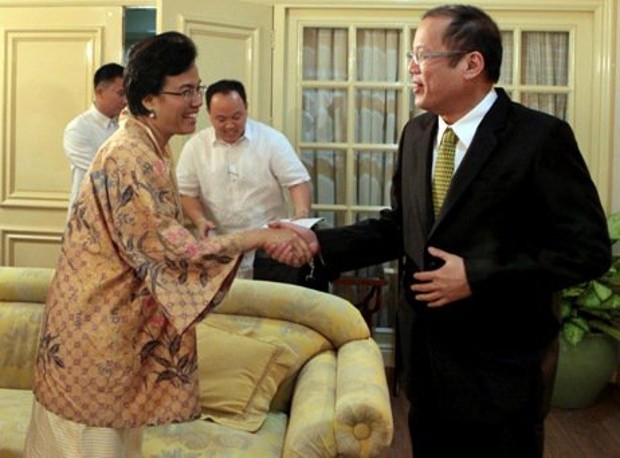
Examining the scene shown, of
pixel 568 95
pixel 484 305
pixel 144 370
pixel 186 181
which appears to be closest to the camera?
pixel 484 305

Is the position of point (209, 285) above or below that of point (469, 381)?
above

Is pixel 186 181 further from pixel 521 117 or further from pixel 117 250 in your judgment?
pixel 521 117

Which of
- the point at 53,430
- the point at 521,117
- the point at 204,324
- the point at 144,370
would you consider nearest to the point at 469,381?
the point at 521,117

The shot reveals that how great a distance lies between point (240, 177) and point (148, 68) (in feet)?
6.38

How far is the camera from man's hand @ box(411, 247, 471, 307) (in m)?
1.57

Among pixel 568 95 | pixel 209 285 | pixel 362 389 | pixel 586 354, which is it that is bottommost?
pixel 586 354

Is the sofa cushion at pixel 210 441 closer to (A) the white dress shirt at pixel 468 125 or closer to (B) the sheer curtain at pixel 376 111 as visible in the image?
(A) the white dress shirt at pixel 468 125

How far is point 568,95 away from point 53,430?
3.37m

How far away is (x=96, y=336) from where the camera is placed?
5.45ft

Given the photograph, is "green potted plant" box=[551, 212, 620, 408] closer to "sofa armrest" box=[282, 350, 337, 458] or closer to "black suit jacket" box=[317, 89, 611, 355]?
"sofa armrest" box=[282, 350, 337, 458]

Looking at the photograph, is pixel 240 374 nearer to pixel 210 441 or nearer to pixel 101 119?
pixel 210 441

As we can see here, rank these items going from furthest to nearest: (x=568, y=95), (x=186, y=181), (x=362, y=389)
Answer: (x=568, y=95) < (x=186, y=181) < (x=362, y=389)

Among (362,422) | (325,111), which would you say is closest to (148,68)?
(362,422)

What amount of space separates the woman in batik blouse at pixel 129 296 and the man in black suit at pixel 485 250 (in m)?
0.45
